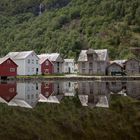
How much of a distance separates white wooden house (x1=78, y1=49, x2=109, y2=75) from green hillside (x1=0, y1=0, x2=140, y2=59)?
37.8m

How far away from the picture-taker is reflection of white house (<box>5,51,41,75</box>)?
281ft

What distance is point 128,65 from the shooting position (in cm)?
9794

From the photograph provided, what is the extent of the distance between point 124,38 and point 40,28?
50.4 m

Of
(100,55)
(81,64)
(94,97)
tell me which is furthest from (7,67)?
(94,97)

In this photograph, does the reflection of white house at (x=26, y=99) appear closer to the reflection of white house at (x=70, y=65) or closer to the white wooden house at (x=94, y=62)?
the white wooden house at (x=94, y=62)

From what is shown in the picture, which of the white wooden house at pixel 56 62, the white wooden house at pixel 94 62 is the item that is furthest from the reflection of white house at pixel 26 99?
the white wooden house at pixel 56 62

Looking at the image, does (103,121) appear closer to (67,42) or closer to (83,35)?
(67,42)

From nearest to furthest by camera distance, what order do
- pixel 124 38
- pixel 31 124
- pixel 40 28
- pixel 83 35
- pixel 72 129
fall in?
1. pixel 72 129
2. pixel 31 124
3. pixel 124 38
4. pixel 83 35
5. pixel 40 28

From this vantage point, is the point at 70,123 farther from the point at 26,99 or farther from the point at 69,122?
the point at 26,99

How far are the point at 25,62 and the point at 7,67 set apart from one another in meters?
7.68

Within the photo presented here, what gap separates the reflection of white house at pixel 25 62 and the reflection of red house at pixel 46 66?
3801mm

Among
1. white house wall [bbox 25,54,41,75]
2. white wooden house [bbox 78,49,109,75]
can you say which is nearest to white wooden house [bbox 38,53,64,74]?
white wooden house [bbox 78,49,109,75]

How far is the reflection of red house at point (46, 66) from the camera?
92.7m

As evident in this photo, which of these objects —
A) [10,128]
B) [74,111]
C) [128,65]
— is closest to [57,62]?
[128,65]
